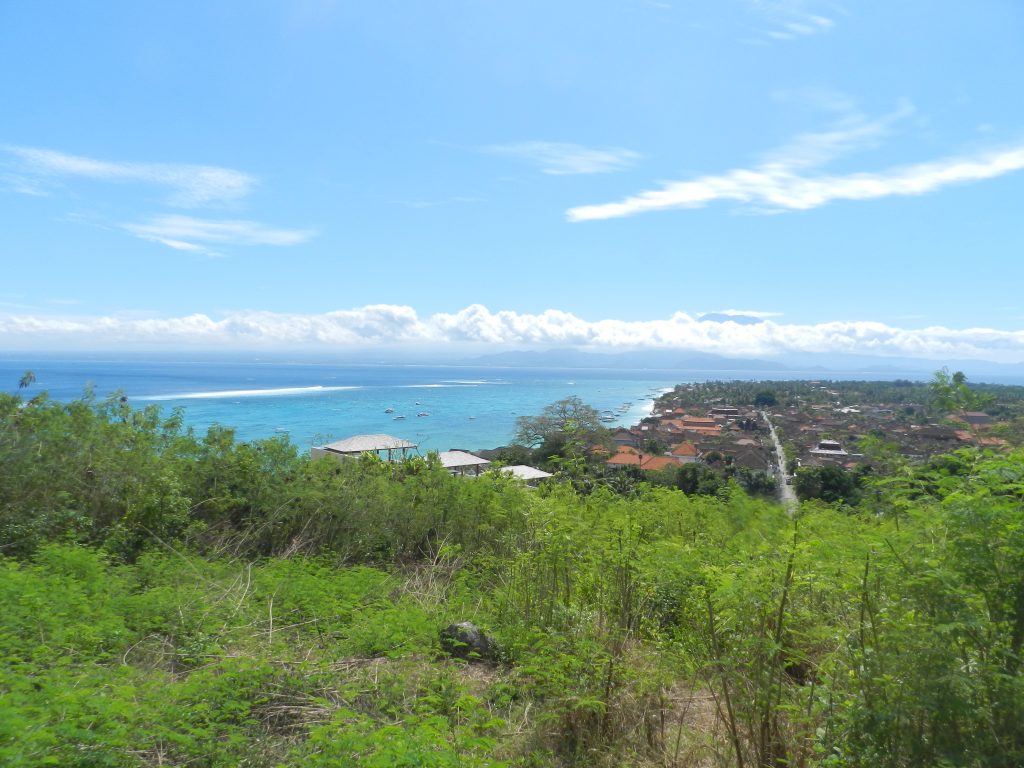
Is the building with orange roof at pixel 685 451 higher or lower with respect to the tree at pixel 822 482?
lower

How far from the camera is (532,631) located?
14.0ft

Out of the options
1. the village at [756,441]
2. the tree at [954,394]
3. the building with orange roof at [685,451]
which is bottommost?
the building with orange roof at [685,451]

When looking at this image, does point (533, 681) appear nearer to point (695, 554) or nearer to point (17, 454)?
point (695, 554)

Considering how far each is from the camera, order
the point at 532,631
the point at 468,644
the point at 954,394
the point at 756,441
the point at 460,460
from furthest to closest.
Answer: the point at 756,441 < the point at 460,460 < the point at 468,644 < the point at 532,631 < the point at 954,394

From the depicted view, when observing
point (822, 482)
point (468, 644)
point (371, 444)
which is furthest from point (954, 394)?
point (371, 444)

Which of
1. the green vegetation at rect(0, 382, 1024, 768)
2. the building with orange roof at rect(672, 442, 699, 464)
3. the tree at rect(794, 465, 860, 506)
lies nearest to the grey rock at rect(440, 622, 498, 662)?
the green vegetation at rect(0, 382, 1024, 768)

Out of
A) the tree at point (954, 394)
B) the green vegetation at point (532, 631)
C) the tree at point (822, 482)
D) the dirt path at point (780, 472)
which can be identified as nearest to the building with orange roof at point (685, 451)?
the dirt path at point (780, 472)

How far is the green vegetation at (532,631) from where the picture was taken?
6.84 feet

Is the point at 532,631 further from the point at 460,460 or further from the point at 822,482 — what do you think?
the point at 822,482

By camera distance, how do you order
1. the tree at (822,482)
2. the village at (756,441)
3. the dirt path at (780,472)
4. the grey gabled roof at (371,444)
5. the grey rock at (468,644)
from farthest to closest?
the dirt path at (780,472), the grey gabled roof at (371,444), the tree at (822,482), the grey rock at (468,644), the village at (756,441)

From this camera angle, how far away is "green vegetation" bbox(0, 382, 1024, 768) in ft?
6.84

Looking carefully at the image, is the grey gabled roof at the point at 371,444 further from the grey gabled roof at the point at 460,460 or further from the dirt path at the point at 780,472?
the dirt path at the point at 780,472

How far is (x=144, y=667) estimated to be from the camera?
3.83 m

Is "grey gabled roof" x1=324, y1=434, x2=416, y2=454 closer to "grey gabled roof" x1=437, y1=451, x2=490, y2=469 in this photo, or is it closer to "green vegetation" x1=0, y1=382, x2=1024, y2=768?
"grey gabled roof" x1=437, y1=451, x2=490, y2=469
